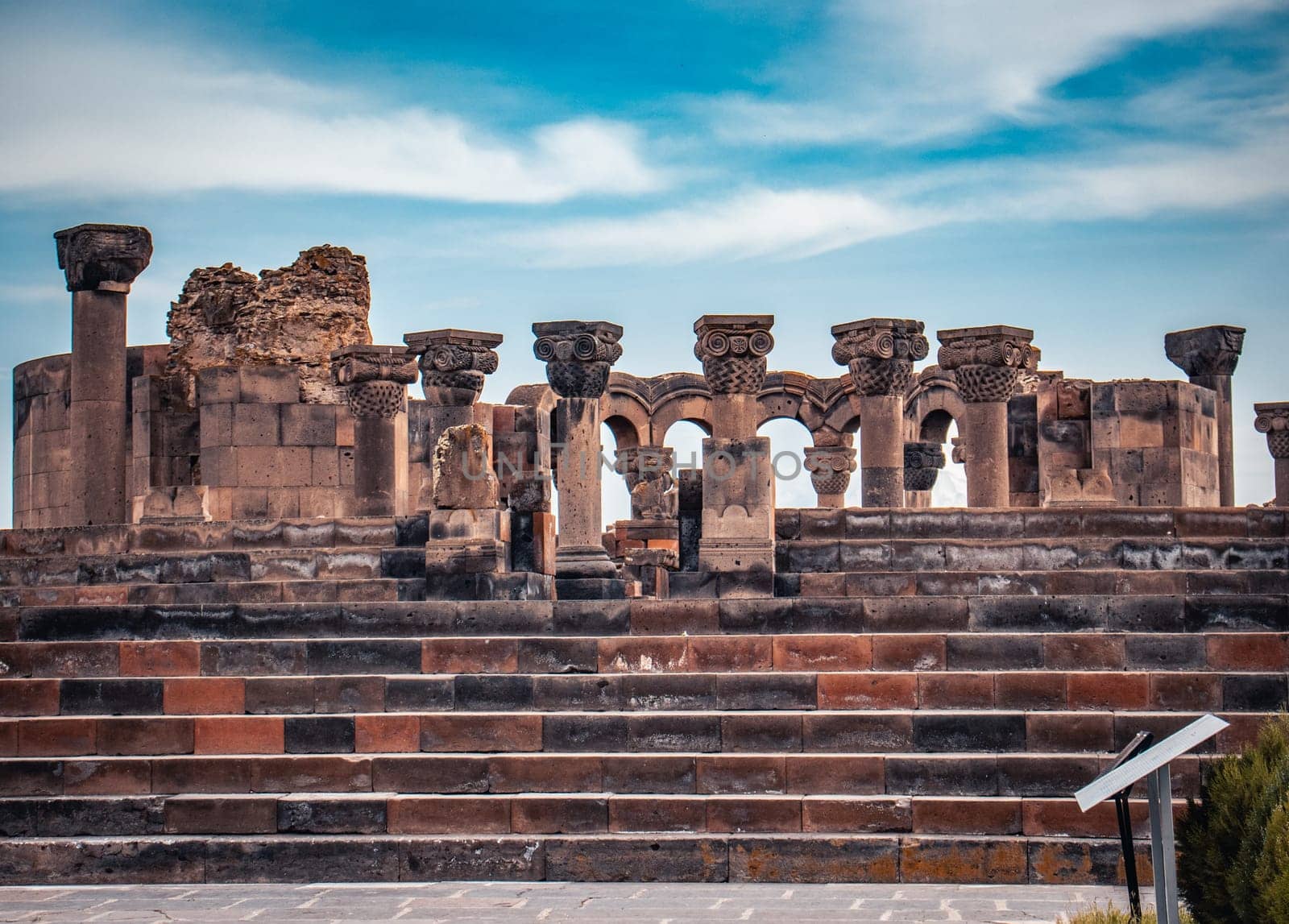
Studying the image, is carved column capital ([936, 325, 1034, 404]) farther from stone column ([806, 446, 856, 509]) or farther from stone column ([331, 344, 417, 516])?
stone column ([806, 446, 856, 509])

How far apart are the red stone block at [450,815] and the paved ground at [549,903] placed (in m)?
0.47

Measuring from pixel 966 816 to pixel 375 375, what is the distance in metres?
10.4

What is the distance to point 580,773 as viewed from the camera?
9375mm

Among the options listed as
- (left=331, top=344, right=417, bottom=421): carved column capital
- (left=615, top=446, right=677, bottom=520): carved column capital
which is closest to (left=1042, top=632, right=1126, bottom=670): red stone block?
(left=331, top=344, right=417, bottom=421): carved column capital

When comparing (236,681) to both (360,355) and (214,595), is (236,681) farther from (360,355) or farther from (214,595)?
(360,355)

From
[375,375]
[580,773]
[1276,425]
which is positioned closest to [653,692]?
[580,773]

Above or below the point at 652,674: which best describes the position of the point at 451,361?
above

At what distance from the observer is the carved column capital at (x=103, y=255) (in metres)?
17.0

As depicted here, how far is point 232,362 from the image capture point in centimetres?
1998

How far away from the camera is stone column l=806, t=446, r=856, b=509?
28.0m

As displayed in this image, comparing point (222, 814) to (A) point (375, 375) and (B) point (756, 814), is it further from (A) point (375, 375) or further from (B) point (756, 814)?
(A) point (375, 375)

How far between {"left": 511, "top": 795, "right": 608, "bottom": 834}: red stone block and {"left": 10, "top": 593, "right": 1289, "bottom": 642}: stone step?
1688mm

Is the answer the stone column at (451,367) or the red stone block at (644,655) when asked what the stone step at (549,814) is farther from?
the stone column at (451,367)

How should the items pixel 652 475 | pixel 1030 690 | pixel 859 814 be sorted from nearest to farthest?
pixel 859 814 → pixel 1030 690 → pixel 652 475
